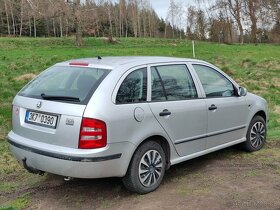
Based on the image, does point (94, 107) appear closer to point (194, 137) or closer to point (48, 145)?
point (48, 145)

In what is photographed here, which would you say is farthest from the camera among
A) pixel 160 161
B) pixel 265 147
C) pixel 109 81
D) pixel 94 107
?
pixel 265 147

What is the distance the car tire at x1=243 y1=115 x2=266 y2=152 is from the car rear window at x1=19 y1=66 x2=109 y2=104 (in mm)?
2908

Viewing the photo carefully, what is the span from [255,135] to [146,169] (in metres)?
2.59

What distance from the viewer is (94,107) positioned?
14.4 feet

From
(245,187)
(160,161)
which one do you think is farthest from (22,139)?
(245,187)

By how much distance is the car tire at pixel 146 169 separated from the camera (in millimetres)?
4738

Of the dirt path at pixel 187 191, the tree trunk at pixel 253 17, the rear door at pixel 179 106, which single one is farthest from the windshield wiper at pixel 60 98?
the tree trunk at pixel 253 17

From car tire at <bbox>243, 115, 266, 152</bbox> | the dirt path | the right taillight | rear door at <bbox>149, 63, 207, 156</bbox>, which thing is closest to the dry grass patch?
the dirt path

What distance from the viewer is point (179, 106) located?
522 cm

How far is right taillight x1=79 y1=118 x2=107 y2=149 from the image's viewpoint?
14.2ft

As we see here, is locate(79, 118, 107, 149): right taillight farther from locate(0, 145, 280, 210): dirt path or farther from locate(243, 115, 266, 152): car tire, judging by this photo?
locate(243, 115, 266, 152): car tire

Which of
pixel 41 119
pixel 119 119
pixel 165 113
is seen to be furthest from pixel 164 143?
pixel 41 119

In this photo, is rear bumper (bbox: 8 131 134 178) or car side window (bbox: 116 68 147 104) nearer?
rear bumper (bbox: 8 131 134 178)

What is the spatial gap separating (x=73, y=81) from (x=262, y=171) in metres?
2.84
